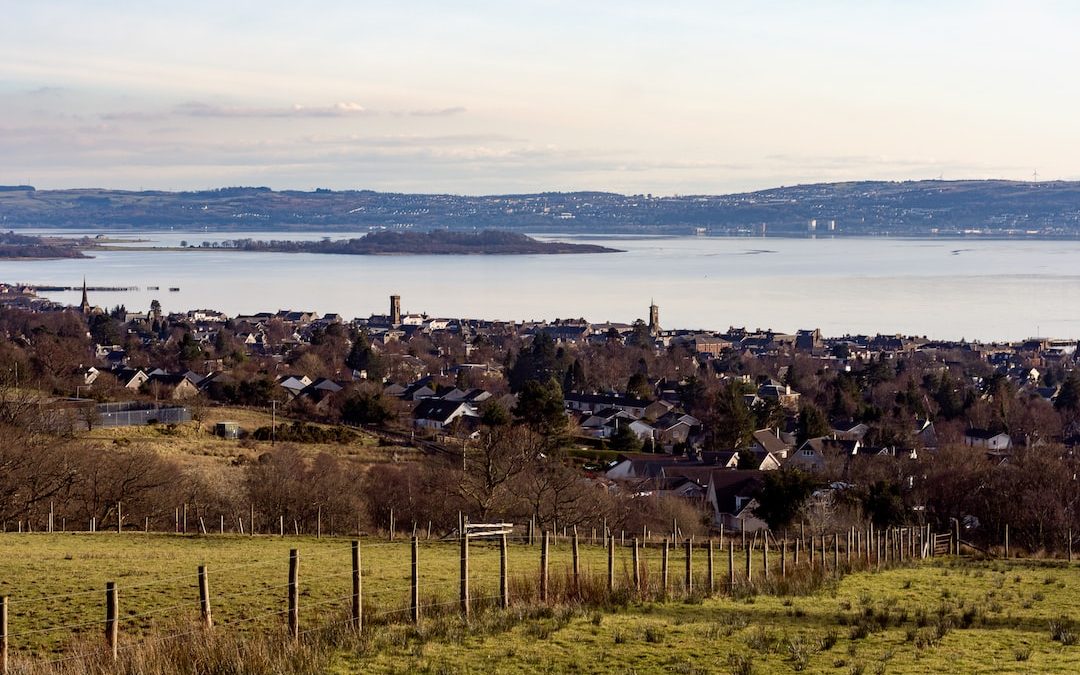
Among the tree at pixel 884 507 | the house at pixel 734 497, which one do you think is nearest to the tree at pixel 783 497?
the tree at pixel 884 507

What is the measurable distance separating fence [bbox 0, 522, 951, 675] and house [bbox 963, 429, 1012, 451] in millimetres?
33927

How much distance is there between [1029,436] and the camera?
5016 centimetres

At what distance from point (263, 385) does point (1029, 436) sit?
1233 inches

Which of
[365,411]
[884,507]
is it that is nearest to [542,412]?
[365,411]

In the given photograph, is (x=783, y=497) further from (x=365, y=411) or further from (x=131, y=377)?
(x=131, y=377)

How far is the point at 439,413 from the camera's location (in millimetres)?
57312

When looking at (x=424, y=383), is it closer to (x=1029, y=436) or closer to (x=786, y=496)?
(x=1029, y=436)

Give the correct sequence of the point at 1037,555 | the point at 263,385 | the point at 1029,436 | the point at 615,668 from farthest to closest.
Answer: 1. the point at 263,385
2. the point at 1029,436
3. the point at 1037,555
4. the point at 615,668

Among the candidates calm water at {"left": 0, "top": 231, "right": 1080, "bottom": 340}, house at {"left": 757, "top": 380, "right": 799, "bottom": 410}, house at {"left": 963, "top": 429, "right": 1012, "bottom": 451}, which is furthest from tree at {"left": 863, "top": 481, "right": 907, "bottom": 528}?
calm water at {"left": 0, "top": 231, "right": 1080, "bottom": 340}

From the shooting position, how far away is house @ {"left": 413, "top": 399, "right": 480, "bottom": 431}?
55844 millimetres

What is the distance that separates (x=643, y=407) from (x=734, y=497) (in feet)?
76.8

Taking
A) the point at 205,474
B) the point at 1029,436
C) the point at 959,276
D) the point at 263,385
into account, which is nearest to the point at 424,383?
the point at 263,385

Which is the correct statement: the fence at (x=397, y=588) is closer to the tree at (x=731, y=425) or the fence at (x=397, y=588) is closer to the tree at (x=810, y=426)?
the tree at (x=731, y=425)

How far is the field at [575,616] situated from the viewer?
9.22 m
